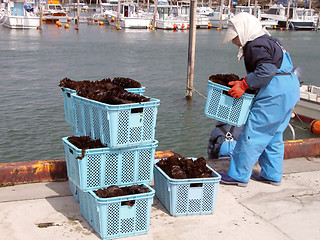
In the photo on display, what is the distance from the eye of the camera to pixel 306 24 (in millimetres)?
56531

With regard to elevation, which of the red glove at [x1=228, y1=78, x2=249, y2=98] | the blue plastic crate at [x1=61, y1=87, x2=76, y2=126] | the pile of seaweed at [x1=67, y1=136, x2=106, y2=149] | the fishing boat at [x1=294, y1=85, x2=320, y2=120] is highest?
the red glove at [x1=228, y1=78, x2=249, y2=98]

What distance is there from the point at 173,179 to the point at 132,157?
1.50 feet

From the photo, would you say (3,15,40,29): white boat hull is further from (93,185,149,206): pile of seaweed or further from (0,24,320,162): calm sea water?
(93,185,149,206): pile of seaweed

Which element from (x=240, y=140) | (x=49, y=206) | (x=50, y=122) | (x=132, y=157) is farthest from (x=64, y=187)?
(x=50, y=122)

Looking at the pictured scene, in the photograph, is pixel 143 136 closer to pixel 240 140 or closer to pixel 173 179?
pixel 173 179

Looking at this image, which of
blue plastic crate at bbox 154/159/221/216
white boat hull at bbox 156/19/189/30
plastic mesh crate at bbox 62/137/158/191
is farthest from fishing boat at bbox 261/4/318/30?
plastic mesh crate at bbox 62/137/158/191

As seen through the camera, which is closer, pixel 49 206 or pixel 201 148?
pixel 49 206

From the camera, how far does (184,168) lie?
434 centimetres

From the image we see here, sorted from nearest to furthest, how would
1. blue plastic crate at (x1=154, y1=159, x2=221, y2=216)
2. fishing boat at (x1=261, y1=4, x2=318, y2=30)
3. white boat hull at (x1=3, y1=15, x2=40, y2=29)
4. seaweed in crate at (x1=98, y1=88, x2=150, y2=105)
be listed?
seaweed in crate at (x1=98, y1=88, x2=150, y2=105) → blue plastic crate at (x1=154, y1=159, x2=221, y2=216) → white boat hull at (x1=3, y1=15, x2=40, y2=29) → fishing boat at (x1=261, y1=4, x2=318, y2=30)

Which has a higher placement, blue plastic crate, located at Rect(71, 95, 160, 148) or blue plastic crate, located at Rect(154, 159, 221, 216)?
blue plastic crate, located at Rect(71, 95, 160, 148)

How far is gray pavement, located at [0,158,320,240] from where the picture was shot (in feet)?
12.3

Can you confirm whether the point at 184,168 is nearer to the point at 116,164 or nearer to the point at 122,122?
the point at 116,164

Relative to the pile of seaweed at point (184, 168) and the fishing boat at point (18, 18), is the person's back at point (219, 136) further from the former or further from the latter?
the fishing boat at point (18, 18)

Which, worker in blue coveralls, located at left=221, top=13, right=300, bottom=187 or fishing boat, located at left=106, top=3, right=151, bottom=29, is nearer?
worker in blue coveralls, located at left=221, top=13, right=300, bottom=187
